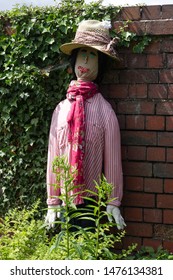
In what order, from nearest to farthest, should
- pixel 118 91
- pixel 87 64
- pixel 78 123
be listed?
pixel 78 123 < pixel 87 64 < pixel 118 91

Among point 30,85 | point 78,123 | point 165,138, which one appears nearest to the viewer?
point 78,123

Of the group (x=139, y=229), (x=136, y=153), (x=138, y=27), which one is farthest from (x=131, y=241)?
(x=138, y=27)

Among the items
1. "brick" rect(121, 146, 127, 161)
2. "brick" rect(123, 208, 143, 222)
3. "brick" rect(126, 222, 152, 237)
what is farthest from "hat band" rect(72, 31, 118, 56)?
"brick" rect(126, 222, 152, 237)

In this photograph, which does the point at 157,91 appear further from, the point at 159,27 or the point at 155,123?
the point at 159,27

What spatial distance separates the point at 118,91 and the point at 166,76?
1.26 ft

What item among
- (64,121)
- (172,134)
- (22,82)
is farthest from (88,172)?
(22,82)

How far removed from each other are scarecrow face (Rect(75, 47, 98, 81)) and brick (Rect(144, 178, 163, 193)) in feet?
2.91

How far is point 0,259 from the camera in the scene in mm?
2953

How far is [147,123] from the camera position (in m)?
4.03

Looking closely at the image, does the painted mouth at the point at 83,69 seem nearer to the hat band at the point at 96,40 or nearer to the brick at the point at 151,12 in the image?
the hat band at the point at 96,40

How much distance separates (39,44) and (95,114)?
2.90ft

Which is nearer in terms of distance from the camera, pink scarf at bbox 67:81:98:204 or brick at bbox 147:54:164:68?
pink scarf at bbox 67:81:98:204

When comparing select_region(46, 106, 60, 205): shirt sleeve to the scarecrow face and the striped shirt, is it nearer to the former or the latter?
the striped shirt

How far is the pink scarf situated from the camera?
3723 mm
